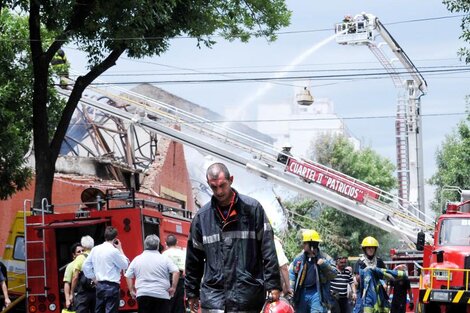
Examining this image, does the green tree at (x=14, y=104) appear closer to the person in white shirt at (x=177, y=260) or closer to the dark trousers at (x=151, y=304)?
the person in white shirt at (x=177, y=260)

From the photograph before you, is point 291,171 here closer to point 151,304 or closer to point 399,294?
point 399,294

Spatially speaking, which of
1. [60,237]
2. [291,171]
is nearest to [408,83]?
[291,171]

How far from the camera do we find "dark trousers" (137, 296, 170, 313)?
604 inches

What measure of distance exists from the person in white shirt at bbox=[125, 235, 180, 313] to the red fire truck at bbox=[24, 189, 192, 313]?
115 inches

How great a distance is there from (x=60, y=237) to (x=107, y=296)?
3.75m

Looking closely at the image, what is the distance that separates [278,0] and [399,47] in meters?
10.9

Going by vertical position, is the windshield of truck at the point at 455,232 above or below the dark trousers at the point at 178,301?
above

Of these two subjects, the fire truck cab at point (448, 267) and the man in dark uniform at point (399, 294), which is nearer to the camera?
the fire truck cab at point (448, 267)

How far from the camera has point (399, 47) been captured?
33.4 metres

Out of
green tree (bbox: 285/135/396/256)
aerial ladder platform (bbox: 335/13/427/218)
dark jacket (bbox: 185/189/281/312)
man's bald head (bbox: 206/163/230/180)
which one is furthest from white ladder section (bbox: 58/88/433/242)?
man's bald head (bbox: 206/163/230/180)

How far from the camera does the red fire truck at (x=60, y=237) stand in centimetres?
1869

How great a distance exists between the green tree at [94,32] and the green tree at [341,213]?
1008 inches

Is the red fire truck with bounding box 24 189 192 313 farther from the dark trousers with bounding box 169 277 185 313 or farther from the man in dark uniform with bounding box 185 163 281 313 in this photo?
the man in dark uniform with bounding box 185 163 281 313

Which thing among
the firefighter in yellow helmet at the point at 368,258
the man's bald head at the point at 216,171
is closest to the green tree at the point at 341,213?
the firefighter in yellow helmet at the point at 368,258
